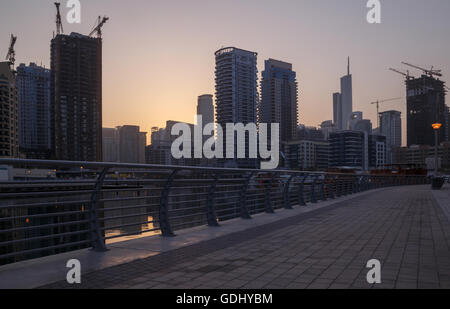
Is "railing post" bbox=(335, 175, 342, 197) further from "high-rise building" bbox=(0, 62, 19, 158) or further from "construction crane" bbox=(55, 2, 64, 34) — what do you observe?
"construction crane" bbox=(55, 2, 64, 34)

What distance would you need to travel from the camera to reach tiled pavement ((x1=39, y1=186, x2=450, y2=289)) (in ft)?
14.0

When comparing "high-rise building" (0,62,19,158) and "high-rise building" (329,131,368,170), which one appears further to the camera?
"high-rise building" (329,131,368,170)

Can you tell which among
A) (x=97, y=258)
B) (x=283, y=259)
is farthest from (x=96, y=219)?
(x=283, y=259)

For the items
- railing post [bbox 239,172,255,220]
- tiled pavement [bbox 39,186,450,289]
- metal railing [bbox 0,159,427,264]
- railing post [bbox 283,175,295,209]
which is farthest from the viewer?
railing post [bbox 283,175,295,209]

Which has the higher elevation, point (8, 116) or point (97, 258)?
point (8, 116)

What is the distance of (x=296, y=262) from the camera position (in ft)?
17.3

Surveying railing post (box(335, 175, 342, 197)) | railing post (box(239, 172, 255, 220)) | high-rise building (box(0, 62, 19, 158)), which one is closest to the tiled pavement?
railing post (box(239, 172, 255, 220))

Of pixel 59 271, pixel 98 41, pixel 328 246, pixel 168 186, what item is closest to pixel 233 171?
pixel 168 186

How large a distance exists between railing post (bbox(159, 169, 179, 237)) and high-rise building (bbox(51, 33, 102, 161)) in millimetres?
165122

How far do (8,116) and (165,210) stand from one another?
141066 millimetres

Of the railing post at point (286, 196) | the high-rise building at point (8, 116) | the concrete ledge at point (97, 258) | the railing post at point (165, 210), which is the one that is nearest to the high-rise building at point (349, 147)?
the high-rise building at point (8, 116)

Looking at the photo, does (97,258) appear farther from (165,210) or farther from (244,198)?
(244,198)

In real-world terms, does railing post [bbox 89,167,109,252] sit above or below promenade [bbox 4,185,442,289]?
above

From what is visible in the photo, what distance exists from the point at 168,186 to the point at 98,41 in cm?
18248
